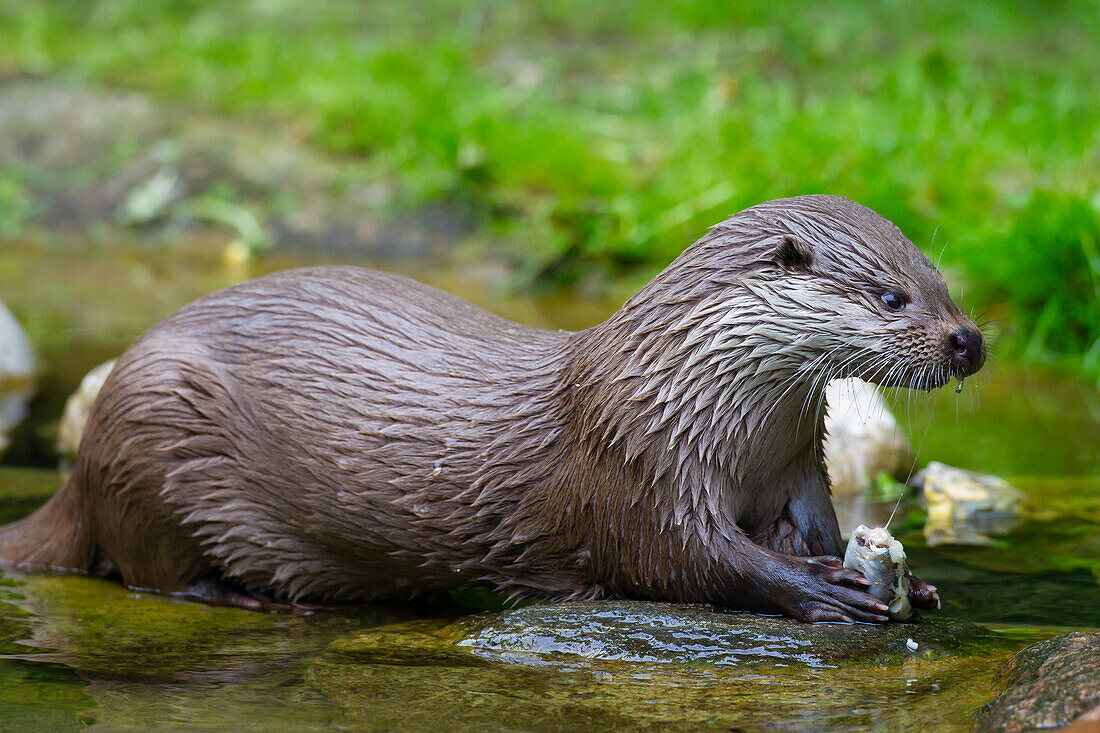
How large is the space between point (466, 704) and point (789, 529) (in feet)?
3.39

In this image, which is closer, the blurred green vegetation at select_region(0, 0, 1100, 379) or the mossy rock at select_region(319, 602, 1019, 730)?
the mossy rock at select_region(319, 602, 1019, 730)

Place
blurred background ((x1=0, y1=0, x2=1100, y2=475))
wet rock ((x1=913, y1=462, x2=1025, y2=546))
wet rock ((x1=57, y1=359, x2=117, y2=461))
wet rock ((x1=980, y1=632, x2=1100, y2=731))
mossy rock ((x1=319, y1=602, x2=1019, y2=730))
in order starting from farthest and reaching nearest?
blurred background ((x1=0, y1=0, x2=1100, y2=475)) → wet rock ((x1=57, y1=359, x2=117, y2=461)) → wet rock ((x1=913, y1=462, x2=1025, y2=546)) → mossy rock ((x1=319, y1=602, x2=1019, y2=730)) → wet rock ((x1=980, y1=632, x2=1100, y2=731))

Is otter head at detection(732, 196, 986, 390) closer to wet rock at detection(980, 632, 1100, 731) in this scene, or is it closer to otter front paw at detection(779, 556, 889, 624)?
otter front paw at detection(779, 556, 889, 624)

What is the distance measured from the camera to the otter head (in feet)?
9.46

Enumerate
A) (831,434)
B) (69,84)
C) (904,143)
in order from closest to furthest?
1. (831,434)
2. (904,143)
3. (69,84)

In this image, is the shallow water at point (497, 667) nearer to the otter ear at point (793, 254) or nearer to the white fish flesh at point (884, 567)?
the white fish flesh at point (884, 567)

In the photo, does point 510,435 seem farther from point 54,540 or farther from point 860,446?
point 860,446

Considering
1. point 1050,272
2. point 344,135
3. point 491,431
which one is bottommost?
point 491,431

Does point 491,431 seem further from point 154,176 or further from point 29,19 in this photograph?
point 29,19

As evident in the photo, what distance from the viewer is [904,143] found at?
7.28m

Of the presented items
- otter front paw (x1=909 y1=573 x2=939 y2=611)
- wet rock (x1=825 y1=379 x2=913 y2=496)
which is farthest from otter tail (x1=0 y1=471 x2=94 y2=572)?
wet rock (x1=825 y1=379 x2=913 y2=496)

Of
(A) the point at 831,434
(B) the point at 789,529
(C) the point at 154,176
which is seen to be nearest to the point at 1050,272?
(A) the point at 831,434

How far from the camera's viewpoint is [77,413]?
185 inches

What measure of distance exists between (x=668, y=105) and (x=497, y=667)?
6.67m
